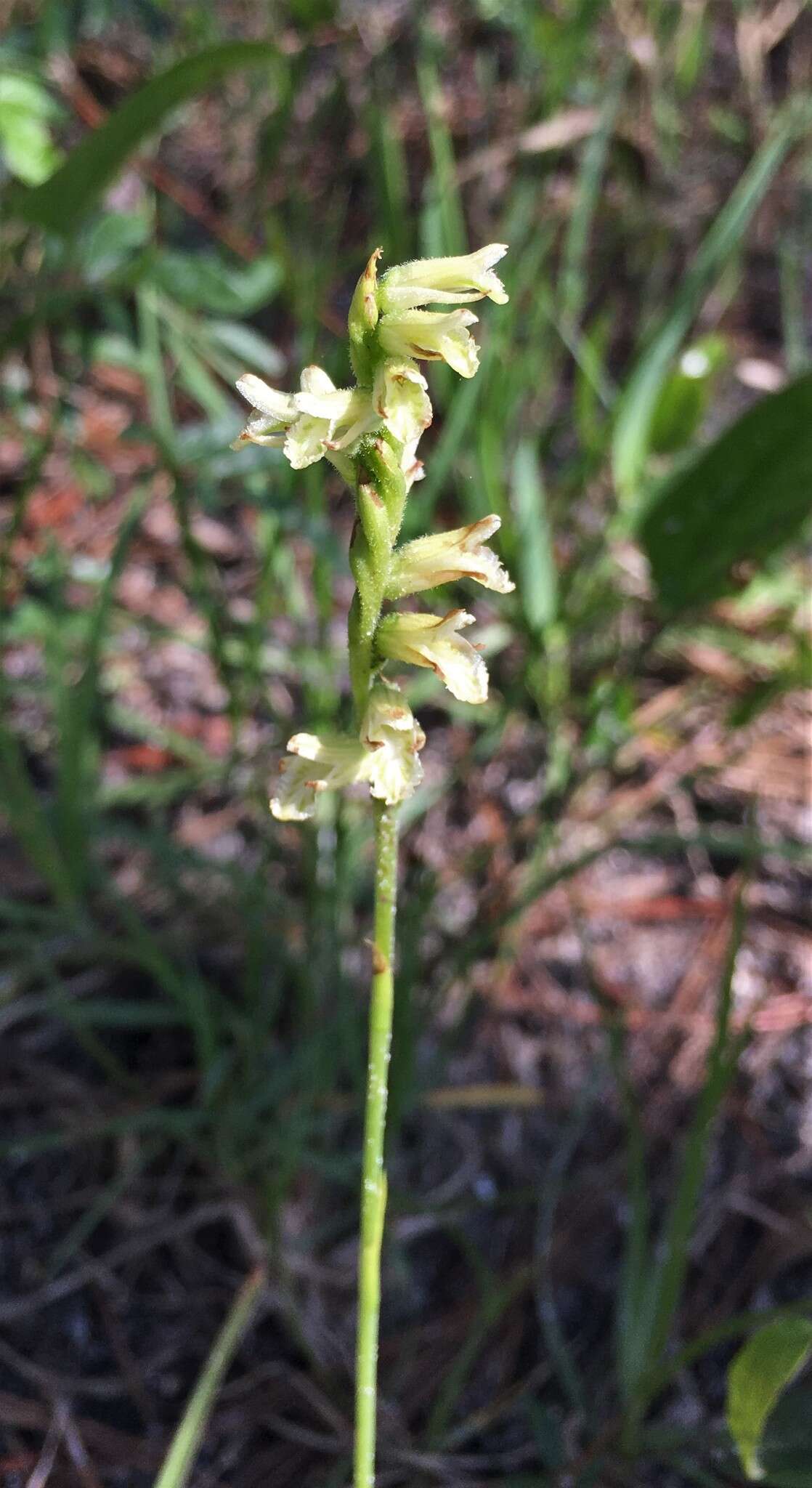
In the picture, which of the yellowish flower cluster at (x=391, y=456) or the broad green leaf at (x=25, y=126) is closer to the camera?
the yellowish flower cluster at (x=391, y=456)

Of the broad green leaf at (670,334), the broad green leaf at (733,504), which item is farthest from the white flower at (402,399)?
the broad green leaf at (670,334)

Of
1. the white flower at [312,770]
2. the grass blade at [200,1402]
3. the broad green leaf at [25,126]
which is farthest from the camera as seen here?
the broad green leaf at [25,126]

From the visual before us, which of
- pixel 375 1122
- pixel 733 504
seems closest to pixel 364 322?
pixel 375 1122

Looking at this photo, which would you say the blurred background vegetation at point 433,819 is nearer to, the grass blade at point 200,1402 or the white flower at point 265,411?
the grass blade at point 200,1402

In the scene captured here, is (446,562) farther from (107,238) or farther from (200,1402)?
(107,238)

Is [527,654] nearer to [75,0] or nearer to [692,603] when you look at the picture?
[692,603]

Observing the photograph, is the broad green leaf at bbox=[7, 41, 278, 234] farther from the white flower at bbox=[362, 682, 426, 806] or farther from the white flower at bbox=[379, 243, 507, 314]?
the white flower at bbox=[362, 682, 426, 806]

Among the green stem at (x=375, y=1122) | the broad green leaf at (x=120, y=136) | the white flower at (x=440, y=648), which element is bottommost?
the green stem at (x=375, y=1122)
